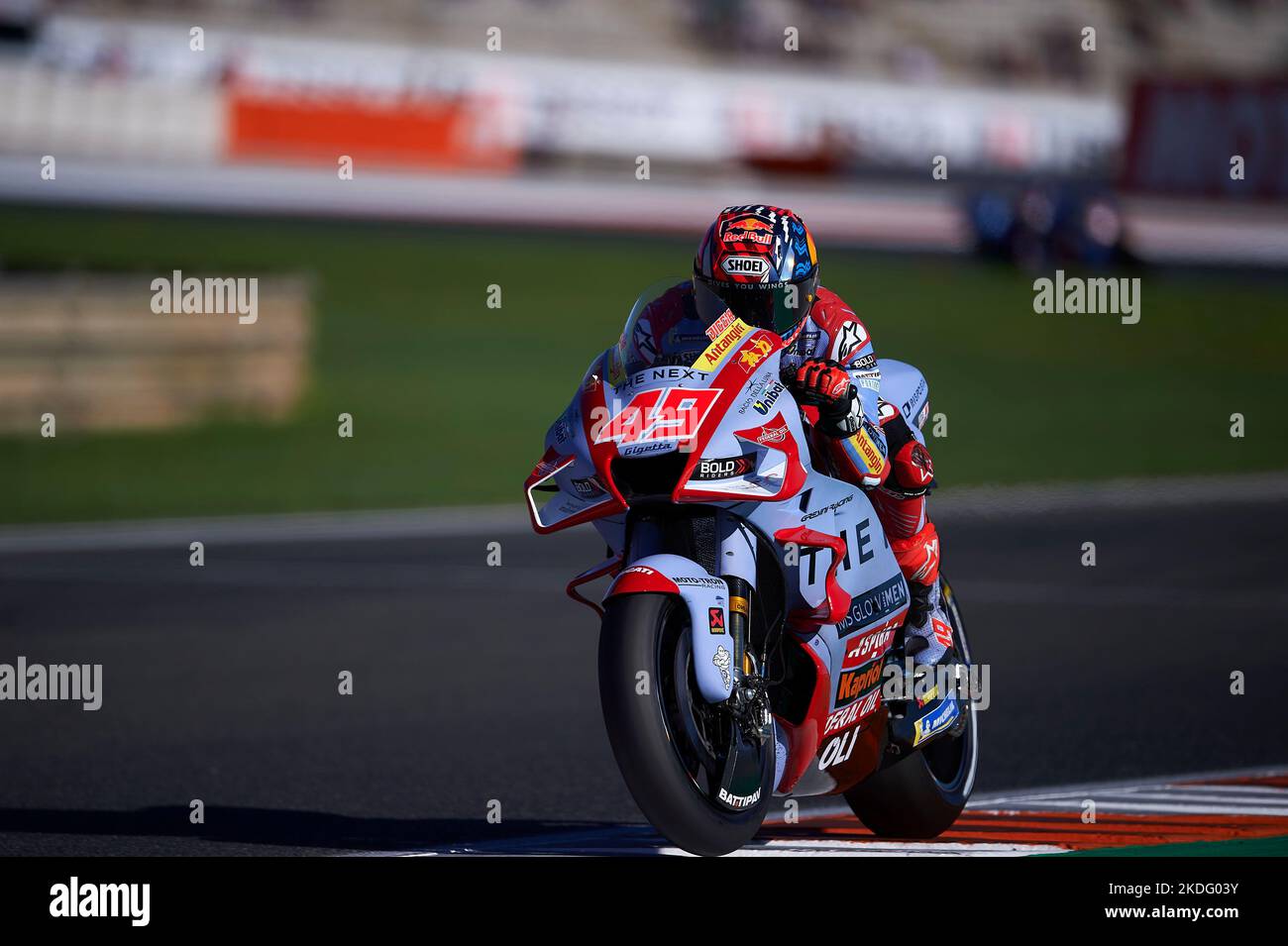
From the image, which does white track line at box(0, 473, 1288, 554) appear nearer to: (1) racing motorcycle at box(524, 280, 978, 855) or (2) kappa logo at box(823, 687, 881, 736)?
(2) kappa logo at box(823, 687, 881, 736)

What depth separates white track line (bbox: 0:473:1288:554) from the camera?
13.3 metres

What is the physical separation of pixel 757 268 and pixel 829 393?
0.39 m

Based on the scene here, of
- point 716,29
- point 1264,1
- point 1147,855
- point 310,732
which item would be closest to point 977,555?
point 310,732

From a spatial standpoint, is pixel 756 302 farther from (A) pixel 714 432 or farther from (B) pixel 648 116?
(B) pixel 648 116

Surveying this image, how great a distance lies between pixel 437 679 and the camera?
906 cm

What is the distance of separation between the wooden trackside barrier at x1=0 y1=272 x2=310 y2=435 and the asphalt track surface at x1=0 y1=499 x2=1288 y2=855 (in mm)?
3853

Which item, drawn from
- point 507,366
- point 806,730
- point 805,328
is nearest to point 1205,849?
point 806,730

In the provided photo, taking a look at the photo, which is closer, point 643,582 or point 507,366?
point 643,582

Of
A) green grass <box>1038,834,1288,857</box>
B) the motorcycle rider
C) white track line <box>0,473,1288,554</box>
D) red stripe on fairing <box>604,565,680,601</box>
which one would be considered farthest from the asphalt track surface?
the motorcycle rider

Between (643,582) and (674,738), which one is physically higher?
(643,582)

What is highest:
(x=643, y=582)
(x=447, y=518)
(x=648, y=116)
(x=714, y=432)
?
(x=648, y=116)

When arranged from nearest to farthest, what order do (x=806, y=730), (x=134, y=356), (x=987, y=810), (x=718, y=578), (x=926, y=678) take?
(x=718, y=578) < (x=806, y=730) < (x=926, y=678) < (x=987, y=810) < (x=134, y=356)

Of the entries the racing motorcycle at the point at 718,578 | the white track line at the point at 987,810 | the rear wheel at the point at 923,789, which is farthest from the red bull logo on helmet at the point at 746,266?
the white track line at the point at 987,810

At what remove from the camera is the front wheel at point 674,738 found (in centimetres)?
471
